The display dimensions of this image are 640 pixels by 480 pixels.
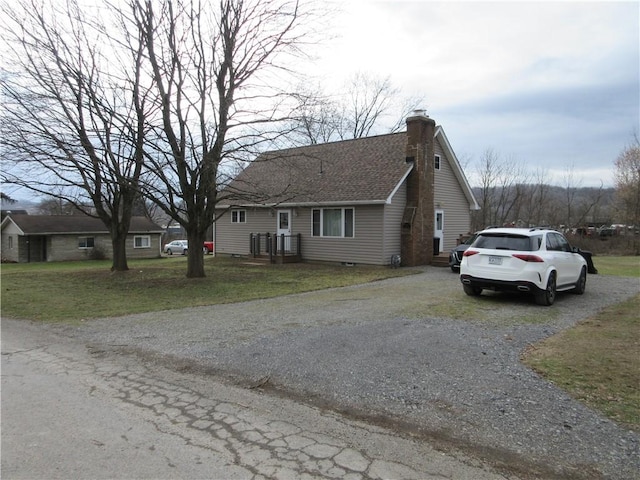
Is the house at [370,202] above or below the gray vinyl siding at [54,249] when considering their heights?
above

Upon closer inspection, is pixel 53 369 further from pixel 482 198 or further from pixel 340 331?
pixel 482 198

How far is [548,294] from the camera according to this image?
9.51 metres

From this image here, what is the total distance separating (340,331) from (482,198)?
40204mm

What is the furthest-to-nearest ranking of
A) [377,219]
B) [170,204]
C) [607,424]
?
[377,219], [170,204], [607,424]

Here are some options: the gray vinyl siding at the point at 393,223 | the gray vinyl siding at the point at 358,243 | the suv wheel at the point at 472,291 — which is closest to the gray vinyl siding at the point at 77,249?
the gray vinyl siding at the point at 358,243

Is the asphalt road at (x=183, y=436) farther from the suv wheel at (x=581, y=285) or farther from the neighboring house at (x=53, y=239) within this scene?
the neighboring house at (x=53, y=239)

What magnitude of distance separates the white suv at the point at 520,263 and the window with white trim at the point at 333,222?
381 inches

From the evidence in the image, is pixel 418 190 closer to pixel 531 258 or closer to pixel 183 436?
pixel 531 258

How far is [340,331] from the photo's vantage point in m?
7.26

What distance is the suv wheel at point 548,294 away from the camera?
9.43 metres

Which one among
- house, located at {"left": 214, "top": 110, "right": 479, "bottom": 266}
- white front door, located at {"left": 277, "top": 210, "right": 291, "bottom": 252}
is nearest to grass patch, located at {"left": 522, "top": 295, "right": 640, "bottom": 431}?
house, located at {"left": 214, "top": 110, "right": 479, "bottom": 266}

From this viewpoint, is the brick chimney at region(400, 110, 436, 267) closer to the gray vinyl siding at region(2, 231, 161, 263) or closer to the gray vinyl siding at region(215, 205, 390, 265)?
the gray vinyl siding at region(215, 205, 390, 265)

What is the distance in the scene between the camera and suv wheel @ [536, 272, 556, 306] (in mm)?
9430

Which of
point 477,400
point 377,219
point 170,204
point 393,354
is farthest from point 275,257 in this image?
point 477,400
